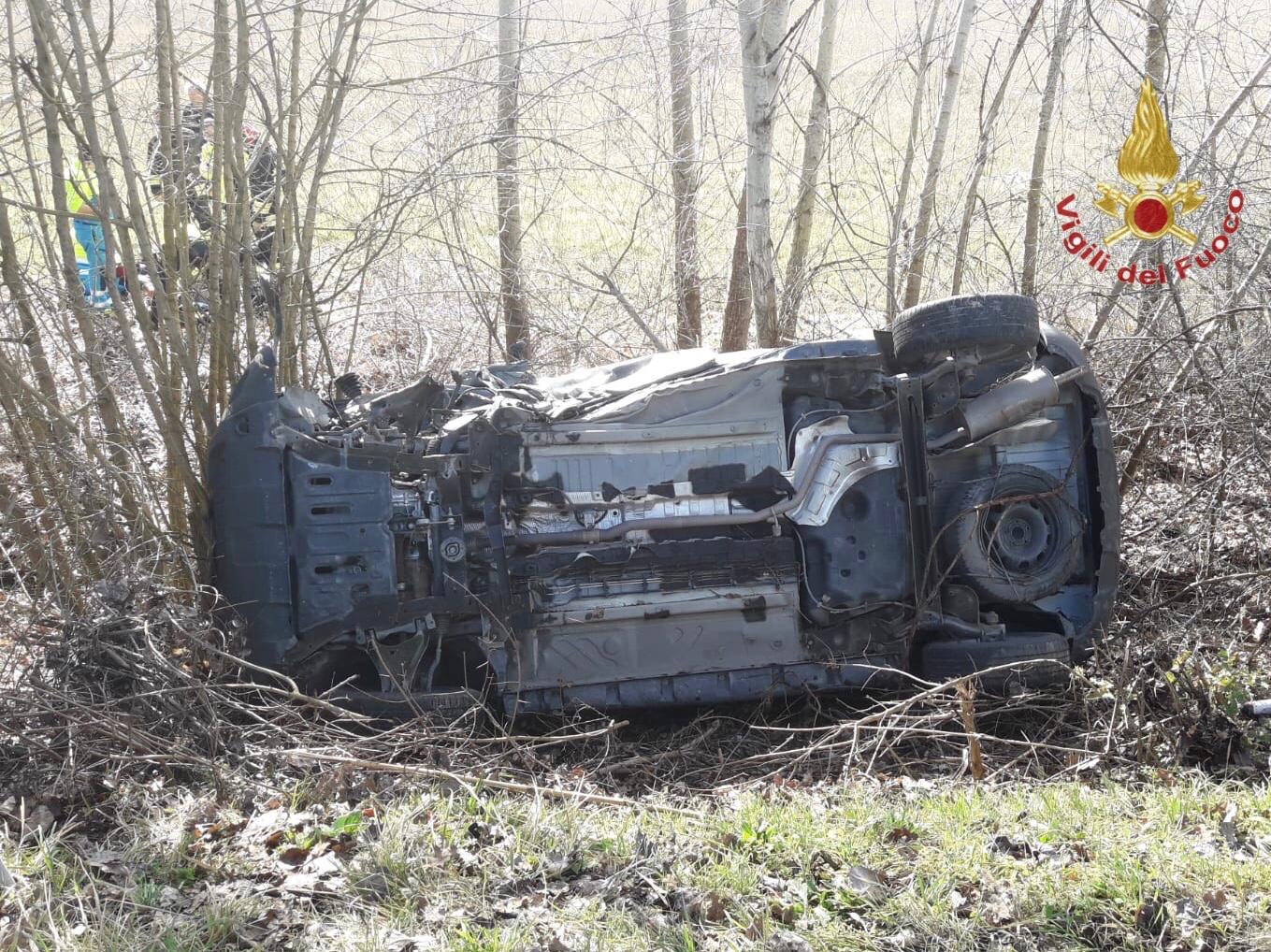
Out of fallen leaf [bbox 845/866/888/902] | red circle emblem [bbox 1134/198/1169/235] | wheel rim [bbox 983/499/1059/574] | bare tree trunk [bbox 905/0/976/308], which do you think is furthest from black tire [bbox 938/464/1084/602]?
bare tree trunk [bbox 905/0/976/308]

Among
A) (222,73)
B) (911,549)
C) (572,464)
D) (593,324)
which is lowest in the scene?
(911,549)

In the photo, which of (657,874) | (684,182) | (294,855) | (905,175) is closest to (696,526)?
(657,874)

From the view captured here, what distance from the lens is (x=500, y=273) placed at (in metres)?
8.07

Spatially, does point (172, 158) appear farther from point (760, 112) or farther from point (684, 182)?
point (684, 182)

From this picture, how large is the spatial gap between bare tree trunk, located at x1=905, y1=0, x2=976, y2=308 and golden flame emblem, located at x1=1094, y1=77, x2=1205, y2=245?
129 centimetres

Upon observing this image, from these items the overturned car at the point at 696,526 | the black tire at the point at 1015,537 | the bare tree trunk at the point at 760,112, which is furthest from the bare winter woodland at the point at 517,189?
the black tire at the point at 1015,537

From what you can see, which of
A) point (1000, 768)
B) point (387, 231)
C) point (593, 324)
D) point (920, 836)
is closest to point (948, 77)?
point (593, 324)

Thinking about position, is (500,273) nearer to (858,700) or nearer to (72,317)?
(72,317)

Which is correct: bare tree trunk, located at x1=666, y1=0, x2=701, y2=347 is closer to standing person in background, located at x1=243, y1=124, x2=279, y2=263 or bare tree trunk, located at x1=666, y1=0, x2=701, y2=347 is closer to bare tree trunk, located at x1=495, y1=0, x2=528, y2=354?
bare tree trunk, located at x1=495, y1=0, x2=528, y2=354

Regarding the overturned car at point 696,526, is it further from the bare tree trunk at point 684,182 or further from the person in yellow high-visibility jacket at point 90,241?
the bare tree trunk at point 684,182

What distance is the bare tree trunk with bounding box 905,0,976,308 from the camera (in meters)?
7.60

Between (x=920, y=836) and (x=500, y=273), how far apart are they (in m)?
5.76

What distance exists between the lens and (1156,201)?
672cm

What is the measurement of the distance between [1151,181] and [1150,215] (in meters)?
0.24
